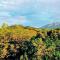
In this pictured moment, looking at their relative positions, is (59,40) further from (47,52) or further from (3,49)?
(3,49)

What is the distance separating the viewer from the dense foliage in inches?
2438

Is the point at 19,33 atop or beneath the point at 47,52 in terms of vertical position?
atop

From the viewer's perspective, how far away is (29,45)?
2473 inches

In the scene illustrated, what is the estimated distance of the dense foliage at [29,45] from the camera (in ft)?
203

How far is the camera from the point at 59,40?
64188 mm

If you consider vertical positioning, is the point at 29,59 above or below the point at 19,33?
below

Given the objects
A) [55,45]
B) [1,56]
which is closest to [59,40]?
[55,45]

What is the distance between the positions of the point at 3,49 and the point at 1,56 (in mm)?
1788

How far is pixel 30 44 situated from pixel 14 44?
4.15 metres

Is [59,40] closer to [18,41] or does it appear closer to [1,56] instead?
[18,41]

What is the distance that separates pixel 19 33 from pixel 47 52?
9573mm

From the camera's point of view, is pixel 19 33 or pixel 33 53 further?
pixel 19 33

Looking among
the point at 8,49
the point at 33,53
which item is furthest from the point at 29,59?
the point at 8,49

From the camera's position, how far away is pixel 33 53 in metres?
62.2
